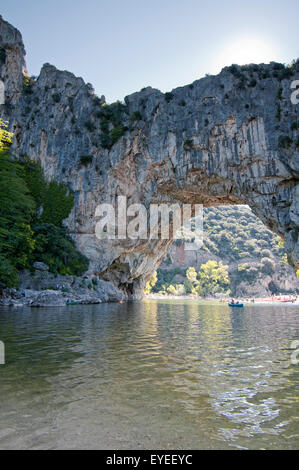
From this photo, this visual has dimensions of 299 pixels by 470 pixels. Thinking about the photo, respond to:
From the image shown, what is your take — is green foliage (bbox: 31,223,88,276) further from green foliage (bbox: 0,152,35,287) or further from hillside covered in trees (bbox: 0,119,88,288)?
green foliage (bbox: 0,152,35,287)

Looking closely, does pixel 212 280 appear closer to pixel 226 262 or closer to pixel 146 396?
pixel 226 262

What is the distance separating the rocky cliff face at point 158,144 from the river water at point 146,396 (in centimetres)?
1972

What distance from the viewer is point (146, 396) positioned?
172 inches

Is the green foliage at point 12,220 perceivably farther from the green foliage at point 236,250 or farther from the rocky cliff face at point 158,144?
the green foliage at point 236,250

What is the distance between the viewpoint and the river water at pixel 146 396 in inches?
123

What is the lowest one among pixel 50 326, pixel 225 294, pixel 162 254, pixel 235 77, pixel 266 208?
pixel 225 294

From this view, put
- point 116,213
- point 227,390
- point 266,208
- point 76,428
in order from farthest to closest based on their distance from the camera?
point 116,213 < point 266,208 < point 227,390 < point 76,428

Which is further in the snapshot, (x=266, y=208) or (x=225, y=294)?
Answer: (x=225, y=294)

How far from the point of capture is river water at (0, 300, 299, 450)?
10.3ft

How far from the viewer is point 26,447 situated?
9.45 feet

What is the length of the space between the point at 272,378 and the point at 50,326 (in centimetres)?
838

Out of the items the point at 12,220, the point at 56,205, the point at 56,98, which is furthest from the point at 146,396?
the point at 56,98
